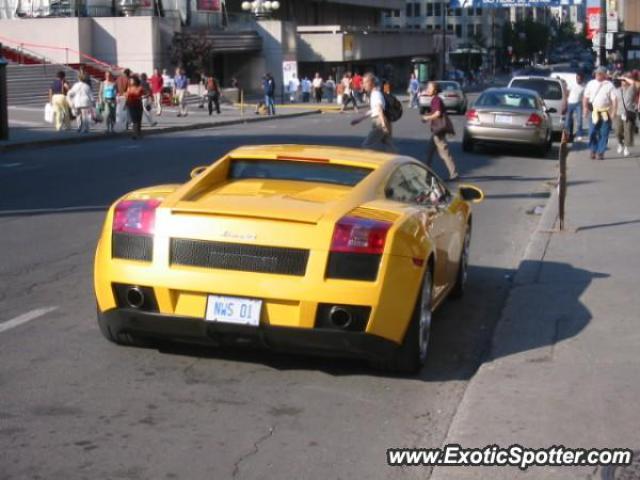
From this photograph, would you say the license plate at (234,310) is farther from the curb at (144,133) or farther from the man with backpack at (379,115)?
the curb at (144,133)

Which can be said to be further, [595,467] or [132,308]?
[132,308]

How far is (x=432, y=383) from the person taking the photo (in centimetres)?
704

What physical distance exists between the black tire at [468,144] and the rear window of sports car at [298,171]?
1818 centimetres

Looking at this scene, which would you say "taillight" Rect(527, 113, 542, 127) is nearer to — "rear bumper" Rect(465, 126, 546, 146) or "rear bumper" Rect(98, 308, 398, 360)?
"rear bumper" Rect(465, 126, 546, 146)

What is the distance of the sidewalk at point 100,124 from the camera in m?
28.2

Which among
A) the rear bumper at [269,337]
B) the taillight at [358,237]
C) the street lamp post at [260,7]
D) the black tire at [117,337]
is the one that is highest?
the street lamp post at [260,7]

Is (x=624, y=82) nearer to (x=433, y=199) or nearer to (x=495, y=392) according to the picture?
(x=433, y=199)

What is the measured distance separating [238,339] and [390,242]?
1.09 meters

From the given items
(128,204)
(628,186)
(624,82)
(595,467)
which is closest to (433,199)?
(128,204)

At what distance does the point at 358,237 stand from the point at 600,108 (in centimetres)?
1692

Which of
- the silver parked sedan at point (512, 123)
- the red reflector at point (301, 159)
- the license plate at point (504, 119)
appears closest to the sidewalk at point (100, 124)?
the silver parked sedan at point (512, 123)

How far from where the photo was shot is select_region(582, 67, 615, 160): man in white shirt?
22.5 metres

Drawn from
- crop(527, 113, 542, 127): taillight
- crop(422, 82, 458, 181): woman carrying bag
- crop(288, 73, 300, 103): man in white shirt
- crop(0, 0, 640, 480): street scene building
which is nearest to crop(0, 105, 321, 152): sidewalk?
crop(288, 73, 300, 103): man in white shirt

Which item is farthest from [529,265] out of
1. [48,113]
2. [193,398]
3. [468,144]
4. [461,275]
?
[48,113]
